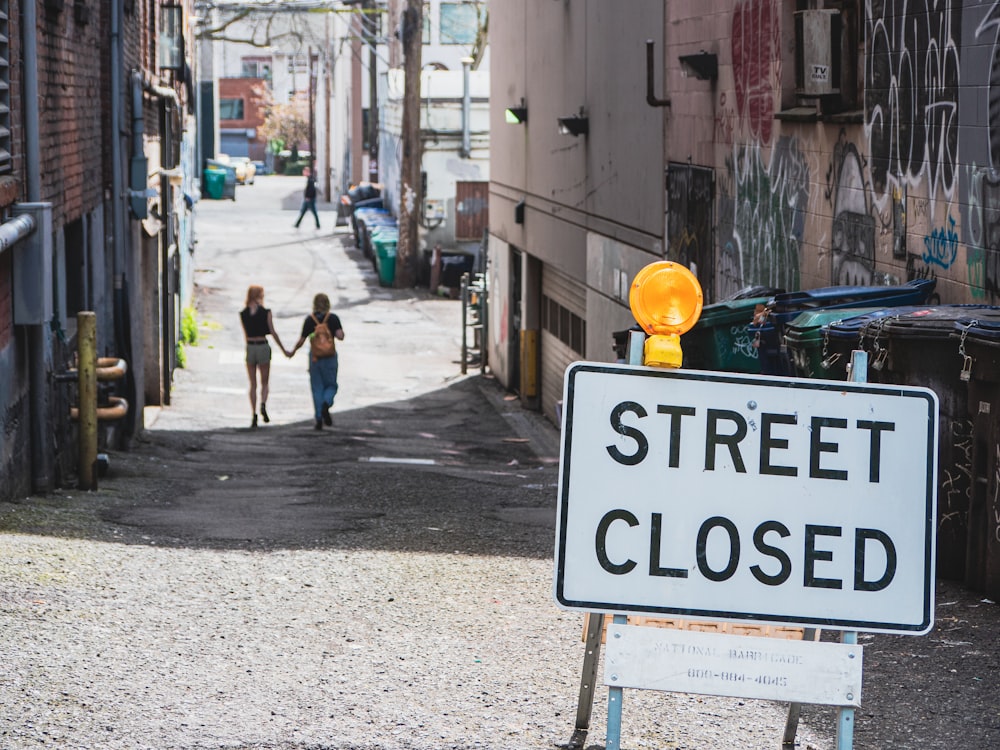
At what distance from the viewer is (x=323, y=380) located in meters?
16.0

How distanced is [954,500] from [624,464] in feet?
10.6

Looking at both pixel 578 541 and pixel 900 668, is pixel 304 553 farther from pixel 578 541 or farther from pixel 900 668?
pixel 578 541

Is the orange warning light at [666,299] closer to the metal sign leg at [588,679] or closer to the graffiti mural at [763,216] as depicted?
the metal sign leg at [588,679]

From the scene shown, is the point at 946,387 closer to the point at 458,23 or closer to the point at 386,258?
the point at 386,258

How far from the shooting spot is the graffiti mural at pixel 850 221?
912 centimetres

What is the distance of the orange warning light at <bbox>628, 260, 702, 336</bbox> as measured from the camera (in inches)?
159

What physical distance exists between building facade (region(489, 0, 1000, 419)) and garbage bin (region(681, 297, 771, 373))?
2.62ft

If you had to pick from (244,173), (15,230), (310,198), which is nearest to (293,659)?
A: (15,230)

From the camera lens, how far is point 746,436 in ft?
13.3

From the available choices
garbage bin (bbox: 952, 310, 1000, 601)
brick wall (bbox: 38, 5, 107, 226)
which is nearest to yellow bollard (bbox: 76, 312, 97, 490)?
brick wall (bbox: 38, 5, 107, 226)

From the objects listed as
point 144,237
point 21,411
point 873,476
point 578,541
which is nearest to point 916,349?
point 873,476

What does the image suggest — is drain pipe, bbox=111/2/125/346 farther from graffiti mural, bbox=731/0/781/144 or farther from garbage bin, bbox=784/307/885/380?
garbage bin, bbox=784/307/885/380

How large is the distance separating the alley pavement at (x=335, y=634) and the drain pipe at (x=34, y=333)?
460 millimetres

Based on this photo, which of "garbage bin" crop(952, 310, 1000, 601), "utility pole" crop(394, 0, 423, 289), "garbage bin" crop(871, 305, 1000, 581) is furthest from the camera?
"utility pole" crop(394, 0, 423, 289)
